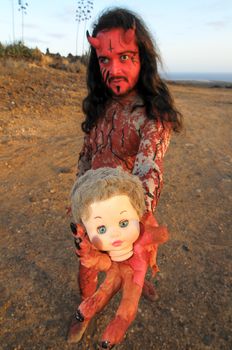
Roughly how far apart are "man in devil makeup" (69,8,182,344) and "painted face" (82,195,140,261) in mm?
358

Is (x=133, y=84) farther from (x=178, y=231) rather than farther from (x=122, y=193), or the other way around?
(x=178, y=231)

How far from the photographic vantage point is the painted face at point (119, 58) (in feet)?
7.35

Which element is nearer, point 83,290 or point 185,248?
point 83,290

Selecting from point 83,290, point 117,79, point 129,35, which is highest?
point 129,35

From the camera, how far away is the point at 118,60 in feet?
7.46

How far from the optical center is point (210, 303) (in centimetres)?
298

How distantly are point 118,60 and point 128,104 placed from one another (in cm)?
29

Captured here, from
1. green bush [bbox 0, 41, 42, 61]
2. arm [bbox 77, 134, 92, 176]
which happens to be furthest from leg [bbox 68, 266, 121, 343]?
green bush [bbox 0, 41, 42, 61]

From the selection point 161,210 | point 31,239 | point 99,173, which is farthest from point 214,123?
point 99,173

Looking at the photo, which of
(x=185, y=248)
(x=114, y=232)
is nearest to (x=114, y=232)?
(x=114, y=232)

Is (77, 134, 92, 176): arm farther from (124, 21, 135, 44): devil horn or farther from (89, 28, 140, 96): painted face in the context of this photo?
(124, 21, 135, 44): devil horn

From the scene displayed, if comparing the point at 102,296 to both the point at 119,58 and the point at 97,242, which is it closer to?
the point at 97,242

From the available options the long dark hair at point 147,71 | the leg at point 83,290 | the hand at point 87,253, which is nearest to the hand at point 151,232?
the hand at point 87,253

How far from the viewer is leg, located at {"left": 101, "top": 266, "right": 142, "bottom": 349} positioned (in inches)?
68.1
